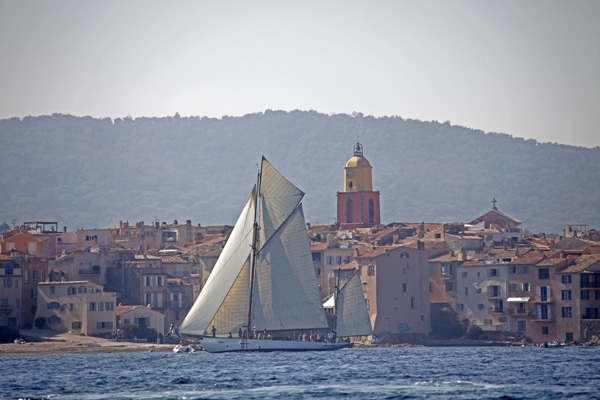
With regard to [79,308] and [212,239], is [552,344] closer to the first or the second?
[79,308]

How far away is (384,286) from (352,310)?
14.5 metres

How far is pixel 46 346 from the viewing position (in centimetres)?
10806

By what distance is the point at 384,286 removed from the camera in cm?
12950

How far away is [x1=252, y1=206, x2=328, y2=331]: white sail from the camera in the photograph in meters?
105

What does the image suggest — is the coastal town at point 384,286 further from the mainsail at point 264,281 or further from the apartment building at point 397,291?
the mainsail at point 264,281

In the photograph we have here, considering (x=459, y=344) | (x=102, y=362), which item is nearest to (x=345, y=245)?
(x=459, y=344)

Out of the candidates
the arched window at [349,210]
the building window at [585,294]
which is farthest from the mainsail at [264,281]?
the arched window at [349,210]

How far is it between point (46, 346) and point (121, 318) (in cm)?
1242

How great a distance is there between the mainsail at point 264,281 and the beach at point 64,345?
6.76 meters

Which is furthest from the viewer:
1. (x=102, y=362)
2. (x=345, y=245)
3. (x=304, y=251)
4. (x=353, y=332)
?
(x=345, y=245)

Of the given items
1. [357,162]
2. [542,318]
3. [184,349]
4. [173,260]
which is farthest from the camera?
[357,162]

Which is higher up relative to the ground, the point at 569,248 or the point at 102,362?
the point at 569,248

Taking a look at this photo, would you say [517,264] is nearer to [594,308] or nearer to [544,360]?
[594,308]

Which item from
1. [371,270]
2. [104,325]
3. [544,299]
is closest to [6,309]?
[104,325]
